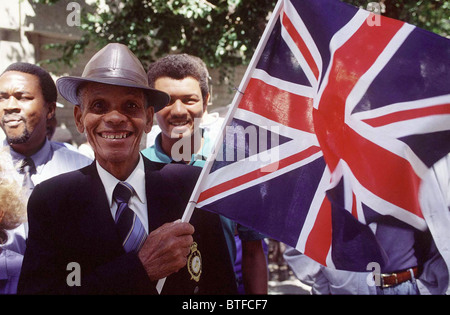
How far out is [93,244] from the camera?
81.4 inches

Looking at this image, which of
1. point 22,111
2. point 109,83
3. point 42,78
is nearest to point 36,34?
point 42,78

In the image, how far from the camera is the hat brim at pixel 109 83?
2.17 m

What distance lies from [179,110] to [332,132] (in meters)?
1.08

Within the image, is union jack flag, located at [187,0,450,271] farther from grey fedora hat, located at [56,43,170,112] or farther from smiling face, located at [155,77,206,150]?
smiling face, located at [155,77,206,150]

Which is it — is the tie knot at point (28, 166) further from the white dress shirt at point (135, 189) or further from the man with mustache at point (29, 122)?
the white dress shirt at point (135, 189)

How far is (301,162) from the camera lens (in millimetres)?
2412

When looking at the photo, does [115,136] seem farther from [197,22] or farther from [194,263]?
[197,22]

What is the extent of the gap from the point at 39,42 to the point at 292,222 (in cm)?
844

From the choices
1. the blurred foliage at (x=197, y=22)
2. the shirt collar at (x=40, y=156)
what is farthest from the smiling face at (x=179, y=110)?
the blurred foliage at (x=197, y=22)

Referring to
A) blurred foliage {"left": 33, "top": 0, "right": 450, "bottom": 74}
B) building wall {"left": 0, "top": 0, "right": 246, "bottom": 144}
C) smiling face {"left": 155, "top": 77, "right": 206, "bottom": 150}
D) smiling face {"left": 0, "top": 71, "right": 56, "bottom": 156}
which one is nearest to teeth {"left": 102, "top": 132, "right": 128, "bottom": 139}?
smiling face {"left": 155, "top": 77, "right": 206, "bottom": 150}

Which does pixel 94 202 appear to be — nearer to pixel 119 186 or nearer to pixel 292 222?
pixel 119 186

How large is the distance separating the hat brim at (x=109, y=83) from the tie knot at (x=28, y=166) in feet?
2.37

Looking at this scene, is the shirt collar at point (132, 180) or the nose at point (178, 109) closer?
the shirt collar at point (132, 180)
